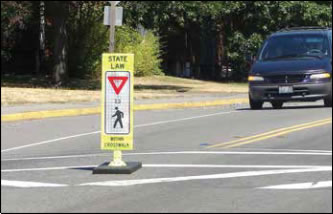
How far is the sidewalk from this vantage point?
17.4 meters

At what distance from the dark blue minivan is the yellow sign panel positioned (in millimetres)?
7781

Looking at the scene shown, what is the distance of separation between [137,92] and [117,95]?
54.3 ft

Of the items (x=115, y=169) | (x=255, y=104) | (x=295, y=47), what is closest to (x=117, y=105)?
(x=115, y=169)

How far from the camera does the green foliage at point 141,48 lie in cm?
3247

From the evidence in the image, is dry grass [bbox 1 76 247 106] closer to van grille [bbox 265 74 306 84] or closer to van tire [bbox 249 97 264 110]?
van tire [bbox 249 97 264 110]

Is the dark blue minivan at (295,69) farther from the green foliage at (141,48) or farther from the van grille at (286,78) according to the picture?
the green foliage at (141,48)

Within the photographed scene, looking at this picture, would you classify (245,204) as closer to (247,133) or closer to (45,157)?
(45,157)

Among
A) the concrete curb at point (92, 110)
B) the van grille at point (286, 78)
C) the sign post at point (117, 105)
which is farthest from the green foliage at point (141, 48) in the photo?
the sign post at point (117, 105)

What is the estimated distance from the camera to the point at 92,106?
1967cm

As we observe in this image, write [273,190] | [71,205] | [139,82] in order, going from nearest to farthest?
1. [71,205]
2. [273,190]
3. [139,82]

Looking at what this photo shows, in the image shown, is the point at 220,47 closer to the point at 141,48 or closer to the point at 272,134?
the point at 141,48

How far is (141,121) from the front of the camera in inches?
669

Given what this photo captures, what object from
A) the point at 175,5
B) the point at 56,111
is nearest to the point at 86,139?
the point at 56,111

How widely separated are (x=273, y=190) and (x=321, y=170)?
4.87 ft
